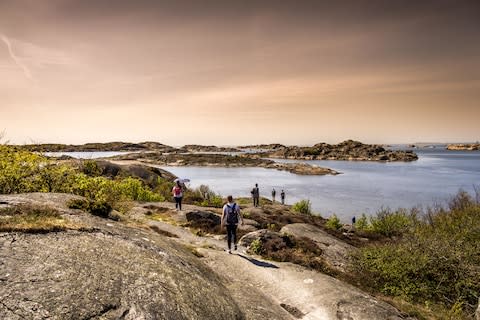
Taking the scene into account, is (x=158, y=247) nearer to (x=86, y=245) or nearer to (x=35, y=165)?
(x=86, y=245)

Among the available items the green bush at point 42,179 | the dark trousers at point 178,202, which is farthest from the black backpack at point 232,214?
the dark trousers at point 178,202

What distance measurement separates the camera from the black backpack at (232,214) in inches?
624

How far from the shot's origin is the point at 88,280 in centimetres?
712

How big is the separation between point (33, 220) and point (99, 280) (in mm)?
3654

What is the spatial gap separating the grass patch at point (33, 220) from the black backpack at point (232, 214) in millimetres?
7546

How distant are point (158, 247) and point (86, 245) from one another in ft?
7.96

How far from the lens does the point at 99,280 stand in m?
7.28

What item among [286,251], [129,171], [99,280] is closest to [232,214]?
[286,251]

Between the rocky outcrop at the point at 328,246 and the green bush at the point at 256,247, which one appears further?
the rocky outcrop at the point at 328,246

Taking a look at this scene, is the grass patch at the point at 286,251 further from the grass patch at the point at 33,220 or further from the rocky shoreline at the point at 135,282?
the grass patch at the point at 33,220

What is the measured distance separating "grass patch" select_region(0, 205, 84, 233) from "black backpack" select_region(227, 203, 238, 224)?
297 inches

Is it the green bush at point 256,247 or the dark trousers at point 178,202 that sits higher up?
the dark trousers at point 178,202

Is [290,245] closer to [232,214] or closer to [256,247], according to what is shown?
[256,247]

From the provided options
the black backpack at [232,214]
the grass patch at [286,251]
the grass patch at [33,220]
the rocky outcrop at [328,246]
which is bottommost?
the rocky outcrop at [328,246]
